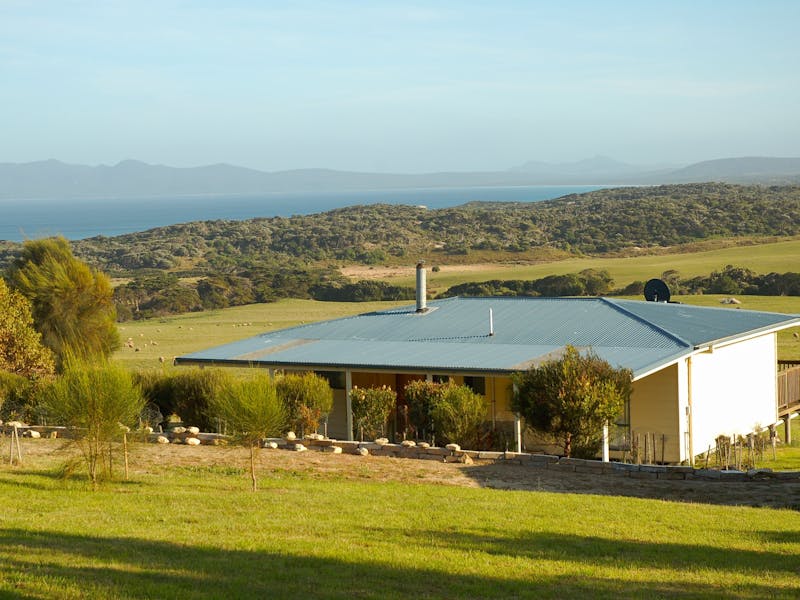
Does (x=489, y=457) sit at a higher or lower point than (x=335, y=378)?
lower

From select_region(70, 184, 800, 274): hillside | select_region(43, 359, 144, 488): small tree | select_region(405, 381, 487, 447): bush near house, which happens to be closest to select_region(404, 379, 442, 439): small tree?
select_region(405, 381, 487, 447): bush near house

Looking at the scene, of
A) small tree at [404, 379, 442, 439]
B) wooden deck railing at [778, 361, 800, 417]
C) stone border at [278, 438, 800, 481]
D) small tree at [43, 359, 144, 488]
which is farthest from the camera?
wooden deck railing at [778, 361, 800, 417]

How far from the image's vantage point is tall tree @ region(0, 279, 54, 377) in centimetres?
2791

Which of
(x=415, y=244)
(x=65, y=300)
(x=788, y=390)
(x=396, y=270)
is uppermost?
(x=415, y=244)

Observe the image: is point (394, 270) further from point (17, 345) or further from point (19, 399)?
point (19, 399)

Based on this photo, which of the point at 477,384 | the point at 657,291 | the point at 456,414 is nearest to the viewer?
the point at 456,414

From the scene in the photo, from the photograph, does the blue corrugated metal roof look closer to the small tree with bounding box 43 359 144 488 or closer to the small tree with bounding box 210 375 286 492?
the small tree with bounding box 210 375 286 492

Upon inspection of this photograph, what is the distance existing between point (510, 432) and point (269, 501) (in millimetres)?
8935

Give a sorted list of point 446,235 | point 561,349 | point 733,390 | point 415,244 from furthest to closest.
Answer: point 446,235 → point 415,244 → point 733,390 → point 561,349

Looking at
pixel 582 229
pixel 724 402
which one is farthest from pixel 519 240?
pixel 724 402

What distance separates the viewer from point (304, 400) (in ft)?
73.7

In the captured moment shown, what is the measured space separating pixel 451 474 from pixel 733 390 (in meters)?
9.86

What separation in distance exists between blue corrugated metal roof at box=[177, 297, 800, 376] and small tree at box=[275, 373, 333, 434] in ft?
2.20

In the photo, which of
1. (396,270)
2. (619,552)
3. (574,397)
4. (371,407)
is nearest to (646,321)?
(574,397)
